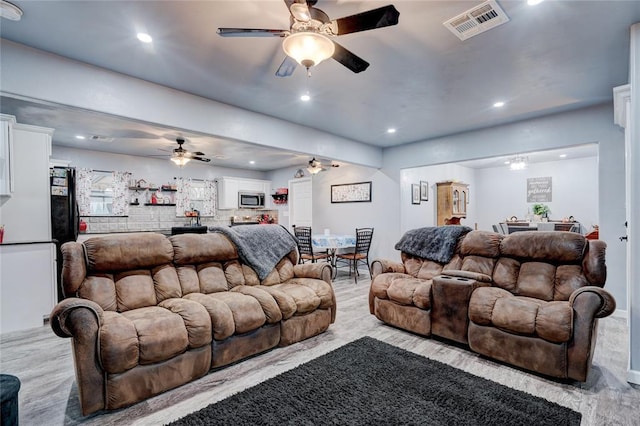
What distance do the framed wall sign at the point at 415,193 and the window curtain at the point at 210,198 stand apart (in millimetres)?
4928

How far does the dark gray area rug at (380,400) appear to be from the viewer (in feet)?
6.01

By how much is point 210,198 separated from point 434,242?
6.05m

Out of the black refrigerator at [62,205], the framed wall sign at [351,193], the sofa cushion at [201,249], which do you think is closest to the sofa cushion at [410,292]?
the sofa cushion at [201,249]

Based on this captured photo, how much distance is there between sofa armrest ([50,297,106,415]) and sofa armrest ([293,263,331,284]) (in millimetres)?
1959

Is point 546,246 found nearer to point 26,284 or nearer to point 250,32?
point 250,32

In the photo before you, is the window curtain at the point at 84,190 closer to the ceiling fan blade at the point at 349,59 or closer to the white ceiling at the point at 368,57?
the white ceiling at the point at 368,57

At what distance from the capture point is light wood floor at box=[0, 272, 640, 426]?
1.91 meters

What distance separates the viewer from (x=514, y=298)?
8.49 ft

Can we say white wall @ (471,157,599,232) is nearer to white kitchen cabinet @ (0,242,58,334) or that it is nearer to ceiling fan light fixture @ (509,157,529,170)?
ceiling fan light fixture @ (509,157,529,170)

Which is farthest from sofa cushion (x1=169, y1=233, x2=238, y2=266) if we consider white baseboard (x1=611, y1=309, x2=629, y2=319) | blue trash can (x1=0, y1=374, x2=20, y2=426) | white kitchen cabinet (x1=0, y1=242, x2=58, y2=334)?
white baseboard (x1=611, y1=309, x2=629, y2=319)

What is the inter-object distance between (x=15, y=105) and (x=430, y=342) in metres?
5.01

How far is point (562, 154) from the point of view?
7.13 meters

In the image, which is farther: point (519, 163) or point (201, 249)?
point (519, 163)

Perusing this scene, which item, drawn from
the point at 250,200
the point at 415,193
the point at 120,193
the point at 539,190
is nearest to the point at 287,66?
the point at 415,193
